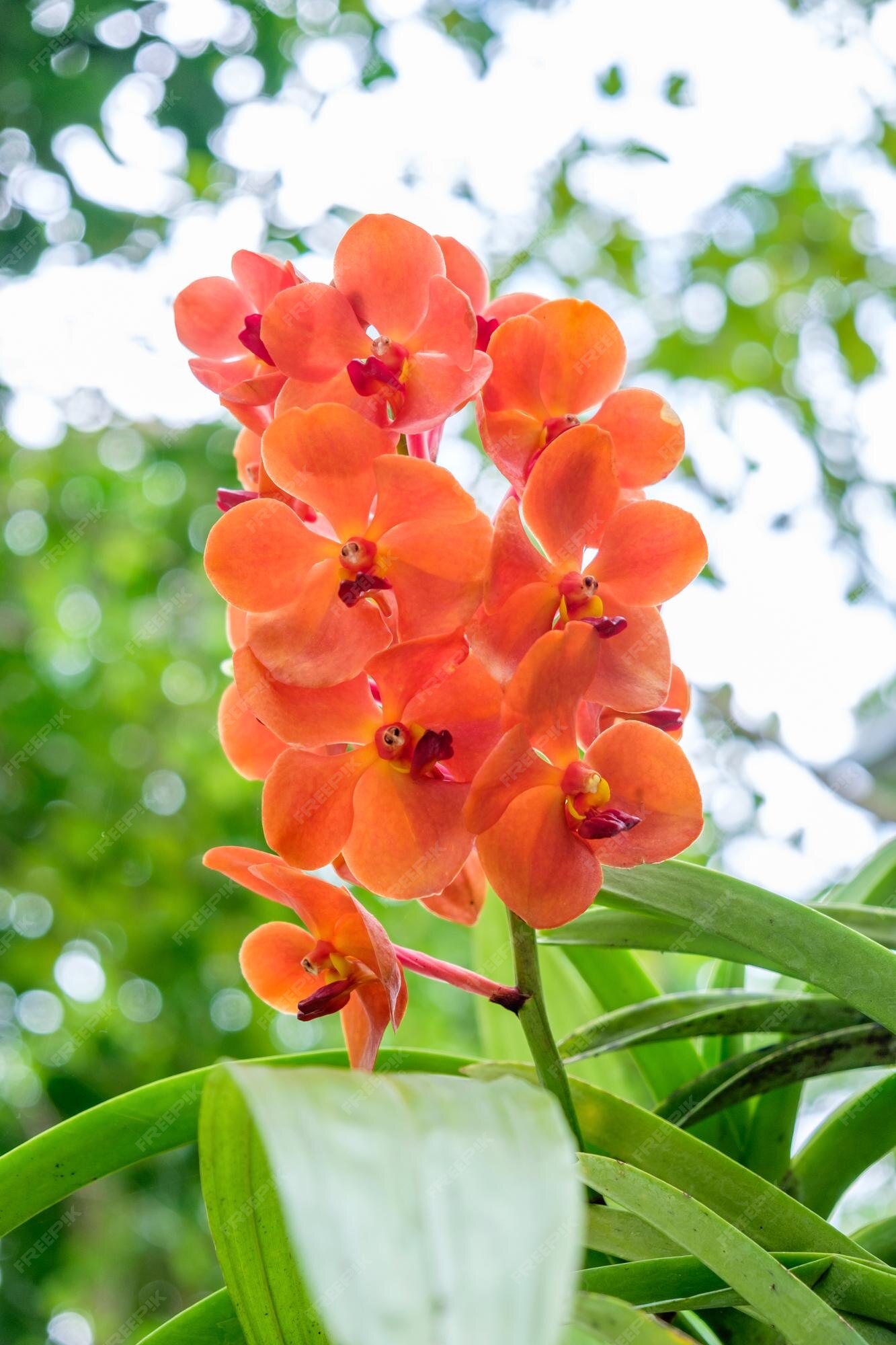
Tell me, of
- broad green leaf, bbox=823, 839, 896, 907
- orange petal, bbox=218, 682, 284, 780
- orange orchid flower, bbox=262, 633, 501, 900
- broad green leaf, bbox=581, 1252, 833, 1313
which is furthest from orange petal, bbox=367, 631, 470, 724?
broad green leaf, bbox=823, 839, 896, 907

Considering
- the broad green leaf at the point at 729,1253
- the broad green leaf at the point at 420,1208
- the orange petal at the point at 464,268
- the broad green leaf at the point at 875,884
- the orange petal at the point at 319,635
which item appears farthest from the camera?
the broad green leaf at the point at 875,884

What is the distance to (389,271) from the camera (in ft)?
1.51

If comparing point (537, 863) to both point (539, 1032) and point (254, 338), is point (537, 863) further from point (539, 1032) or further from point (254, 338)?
point (254, 338)

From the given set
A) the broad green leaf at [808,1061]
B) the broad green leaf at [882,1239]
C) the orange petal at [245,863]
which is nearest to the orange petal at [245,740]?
the orange petal at [245,863]

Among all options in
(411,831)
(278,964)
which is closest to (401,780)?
(411,831)

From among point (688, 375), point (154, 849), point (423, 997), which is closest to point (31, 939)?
point (154, 849)

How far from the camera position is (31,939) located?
183 centimetres

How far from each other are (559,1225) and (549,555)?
0.89 ft

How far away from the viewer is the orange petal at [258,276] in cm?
50

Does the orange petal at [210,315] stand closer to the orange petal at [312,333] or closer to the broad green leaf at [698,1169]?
the orange petal at [312,333]

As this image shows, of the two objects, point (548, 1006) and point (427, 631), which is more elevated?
point (427, 631)

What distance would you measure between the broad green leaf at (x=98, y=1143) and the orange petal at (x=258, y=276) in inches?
13.9

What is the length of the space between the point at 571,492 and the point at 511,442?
53 millimetres

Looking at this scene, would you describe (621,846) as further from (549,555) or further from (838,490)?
(838,490)
